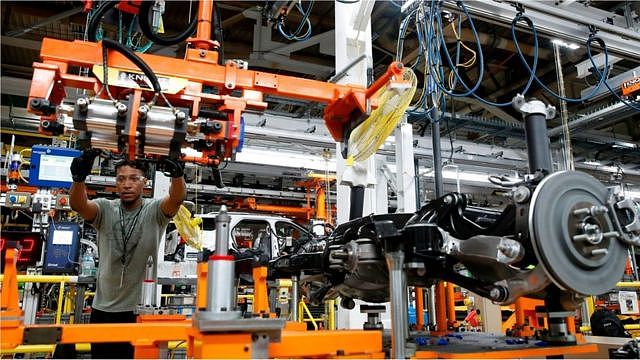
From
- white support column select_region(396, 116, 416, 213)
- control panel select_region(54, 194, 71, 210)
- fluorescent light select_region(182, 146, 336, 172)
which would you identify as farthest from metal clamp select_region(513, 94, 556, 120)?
control panel select_region(54, 194, 71, 210)

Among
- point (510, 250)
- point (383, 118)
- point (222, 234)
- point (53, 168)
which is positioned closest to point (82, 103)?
point (222, 234)

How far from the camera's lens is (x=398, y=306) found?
57.4 inches

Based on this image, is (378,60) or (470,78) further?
(470,78)

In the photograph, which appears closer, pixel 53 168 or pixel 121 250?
pixel 121 250

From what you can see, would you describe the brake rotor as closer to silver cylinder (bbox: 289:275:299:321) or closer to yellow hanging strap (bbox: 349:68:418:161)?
yellow hanging strap (bbox: 349:68:418:161)

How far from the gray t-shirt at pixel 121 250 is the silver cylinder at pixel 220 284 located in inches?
63.1

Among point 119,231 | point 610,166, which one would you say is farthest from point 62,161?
point 610,166

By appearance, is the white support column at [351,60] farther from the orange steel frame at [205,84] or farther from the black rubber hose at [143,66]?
the black rubber hose at [143,66]

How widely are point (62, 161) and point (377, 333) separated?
422cm

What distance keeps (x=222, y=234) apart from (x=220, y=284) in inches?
5.5

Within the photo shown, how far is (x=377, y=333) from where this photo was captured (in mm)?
1560

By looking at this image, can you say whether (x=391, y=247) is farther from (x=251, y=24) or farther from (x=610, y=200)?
(x=251, y=24)

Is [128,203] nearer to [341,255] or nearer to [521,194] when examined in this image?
[341,255]

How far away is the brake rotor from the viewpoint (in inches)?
50.8
